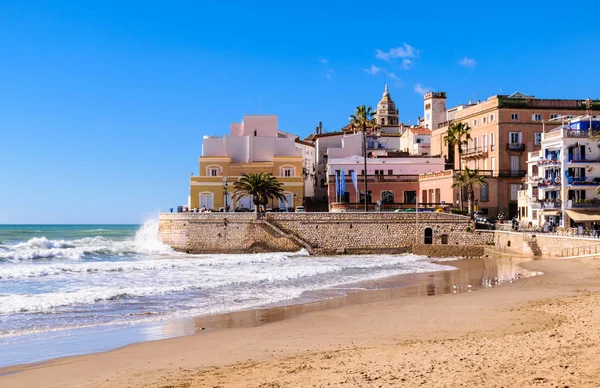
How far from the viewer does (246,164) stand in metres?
64.7

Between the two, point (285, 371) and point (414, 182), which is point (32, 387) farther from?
point (414, 182)

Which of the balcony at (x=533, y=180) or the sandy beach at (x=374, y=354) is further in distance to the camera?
the balcony at (x=533, y=180)

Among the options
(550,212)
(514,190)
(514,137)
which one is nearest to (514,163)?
(514,137)

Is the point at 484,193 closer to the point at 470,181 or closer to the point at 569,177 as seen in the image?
the point at 470,181

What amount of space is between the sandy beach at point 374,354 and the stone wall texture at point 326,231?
30.1 metres

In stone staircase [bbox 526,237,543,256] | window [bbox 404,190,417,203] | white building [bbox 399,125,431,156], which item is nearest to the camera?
A: stone staircase [bbox 526,237,543,256]

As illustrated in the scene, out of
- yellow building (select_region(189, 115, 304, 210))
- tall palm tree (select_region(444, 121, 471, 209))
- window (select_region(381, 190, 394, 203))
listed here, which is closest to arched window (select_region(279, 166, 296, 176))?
yellow building (select_region(189, 115, 304, 210))

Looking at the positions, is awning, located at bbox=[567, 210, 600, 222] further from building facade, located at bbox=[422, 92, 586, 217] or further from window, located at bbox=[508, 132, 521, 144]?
window, located at bbox=[508, 132, 521, 144]

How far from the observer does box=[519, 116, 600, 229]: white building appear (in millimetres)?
47312

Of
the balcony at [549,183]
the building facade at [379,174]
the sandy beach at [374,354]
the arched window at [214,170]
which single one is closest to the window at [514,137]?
the building facade at [379,174]

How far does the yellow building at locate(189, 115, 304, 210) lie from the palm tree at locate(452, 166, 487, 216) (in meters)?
15.2

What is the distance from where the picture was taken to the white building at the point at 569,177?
47.3m

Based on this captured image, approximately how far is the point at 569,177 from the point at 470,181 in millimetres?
8422

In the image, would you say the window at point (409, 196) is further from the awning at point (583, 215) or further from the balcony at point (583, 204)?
the awning at point (583, 215)
